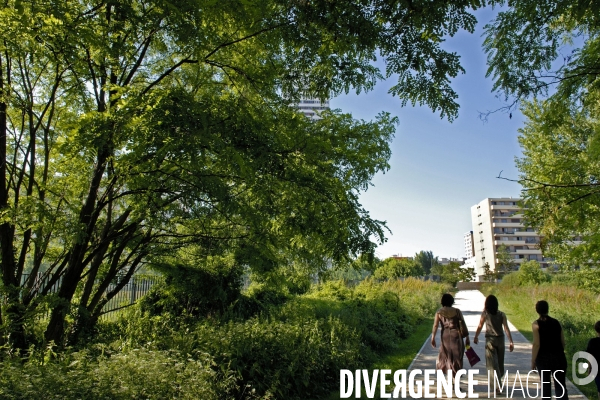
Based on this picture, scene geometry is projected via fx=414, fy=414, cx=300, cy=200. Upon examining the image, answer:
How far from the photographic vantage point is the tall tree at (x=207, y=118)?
425 centimetres

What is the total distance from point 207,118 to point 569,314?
16396mm

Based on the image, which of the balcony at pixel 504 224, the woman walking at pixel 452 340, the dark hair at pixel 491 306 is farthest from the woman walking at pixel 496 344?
the balcony at pixel 504 224

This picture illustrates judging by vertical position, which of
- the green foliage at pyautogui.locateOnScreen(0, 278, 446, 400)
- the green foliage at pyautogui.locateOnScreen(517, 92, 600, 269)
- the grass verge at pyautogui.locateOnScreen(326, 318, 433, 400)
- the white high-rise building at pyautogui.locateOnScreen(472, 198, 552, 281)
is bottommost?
the grass verge at pyautogui.locateOnScreen(326, 318, 433, 400)

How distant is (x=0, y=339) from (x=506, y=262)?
255 feet

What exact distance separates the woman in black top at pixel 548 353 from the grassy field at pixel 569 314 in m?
1.46

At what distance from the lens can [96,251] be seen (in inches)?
310

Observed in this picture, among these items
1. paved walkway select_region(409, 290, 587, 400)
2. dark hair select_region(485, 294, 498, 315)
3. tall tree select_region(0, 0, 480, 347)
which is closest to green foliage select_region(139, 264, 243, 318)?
tall tree select_region(0, 0, 480, 347)

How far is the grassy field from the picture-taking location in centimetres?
1079

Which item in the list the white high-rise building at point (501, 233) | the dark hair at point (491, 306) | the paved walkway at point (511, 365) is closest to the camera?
the paved walkway at point (511, 365)

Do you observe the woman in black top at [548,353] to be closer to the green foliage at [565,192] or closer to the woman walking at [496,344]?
the woman walking at [496,344]

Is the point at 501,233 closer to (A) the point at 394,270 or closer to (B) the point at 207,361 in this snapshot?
(A) the point at 394,270

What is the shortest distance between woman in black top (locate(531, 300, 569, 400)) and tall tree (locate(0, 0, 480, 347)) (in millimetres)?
3002

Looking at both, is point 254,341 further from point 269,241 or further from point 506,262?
point 506,262

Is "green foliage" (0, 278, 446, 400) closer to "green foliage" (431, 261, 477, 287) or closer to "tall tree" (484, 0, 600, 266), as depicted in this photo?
"tall tree" (484, 0, 600, 266)
